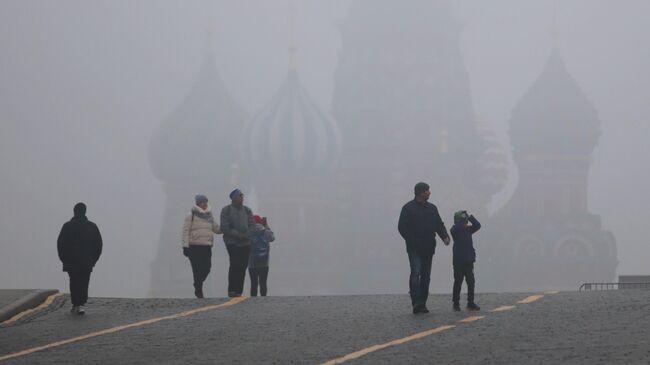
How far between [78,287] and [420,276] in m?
4.33

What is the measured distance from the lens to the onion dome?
192m

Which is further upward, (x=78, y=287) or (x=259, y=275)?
(x=259, y=275)

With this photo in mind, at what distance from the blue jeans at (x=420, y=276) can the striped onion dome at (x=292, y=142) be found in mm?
172379

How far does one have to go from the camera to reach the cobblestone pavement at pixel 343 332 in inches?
554

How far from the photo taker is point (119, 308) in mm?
20281

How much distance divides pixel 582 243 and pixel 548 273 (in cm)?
548

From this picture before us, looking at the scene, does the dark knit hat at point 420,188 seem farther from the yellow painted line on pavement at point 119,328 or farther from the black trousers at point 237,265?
the black trousers at point 237,265

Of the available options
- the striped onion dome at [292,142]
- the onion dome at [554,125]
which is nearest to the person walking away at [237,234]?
the striped onion dome at [292,142]

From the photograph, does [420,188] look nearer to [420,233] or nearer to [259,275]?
[420,233]

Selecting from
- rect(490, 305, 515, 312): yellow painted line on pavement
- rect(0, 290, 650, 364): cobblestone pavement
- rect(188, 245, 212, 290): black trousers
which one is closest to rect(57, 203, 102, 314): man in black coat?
rect(0, 290, 650, 364): cobblestone pavement

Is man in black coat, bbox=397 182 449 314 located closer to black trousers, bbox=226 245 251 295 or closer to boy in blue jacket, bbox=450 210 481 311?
boy in blue jacket, bbox=450 210 481 311

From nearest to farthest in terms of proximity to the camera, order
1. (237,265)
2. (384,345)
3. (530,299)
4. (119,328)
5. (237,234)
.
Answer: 1. (384,345)
2. (119,328)
3. (530,299)
4. (237,234)
5. (237,265)

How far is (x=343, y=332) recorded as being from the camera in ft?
52.7

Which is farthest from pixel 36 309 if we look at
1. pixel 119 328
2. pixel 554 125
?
pixel 554 125
